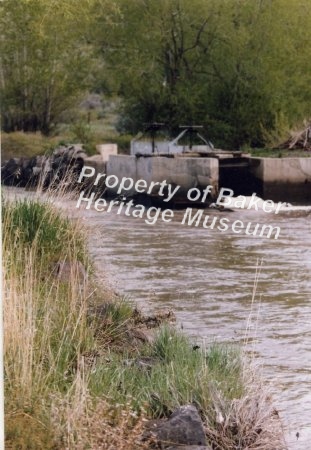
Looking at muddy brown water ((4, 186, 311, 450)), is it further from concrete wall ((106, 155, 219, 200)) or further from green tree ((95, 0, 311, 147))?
green tree ((95, 0, 311, 147))

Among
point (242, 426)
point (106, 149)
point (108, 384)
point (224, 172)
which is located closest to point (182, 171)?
point (224, 172)

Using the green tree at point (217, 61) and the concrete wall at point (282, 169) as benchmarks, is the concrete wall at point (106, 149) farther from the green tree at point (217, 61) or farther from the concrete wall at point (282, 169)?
the concrete wall at point (282, 169)

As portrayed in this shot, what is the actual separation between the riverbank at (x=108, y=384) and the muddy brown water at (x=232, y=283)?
0.70 m

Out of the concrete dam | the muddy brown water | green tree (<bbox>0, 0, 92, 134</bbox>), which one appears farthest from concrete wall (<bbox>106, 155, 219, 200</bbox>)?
green tree (<bbox>0, 0, 92, 134</bbox>)

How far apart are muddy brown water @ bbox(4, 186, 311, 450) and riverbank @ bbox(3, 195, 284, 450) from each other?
0.70 meters

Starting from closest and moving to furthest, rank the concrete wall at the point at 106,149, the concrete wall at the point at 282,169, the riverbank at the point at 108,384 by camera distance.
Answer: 1. the riverbank at the point at 108,384
2. the concrete wall at the point at 282,169
3. the concrete wall at the point at 106,149

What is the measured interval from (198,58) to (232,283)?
2301 centimetres

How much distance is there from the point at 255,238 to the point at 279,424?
13393 mm

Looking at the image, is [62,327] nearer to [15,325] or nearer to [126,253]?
[15,325]

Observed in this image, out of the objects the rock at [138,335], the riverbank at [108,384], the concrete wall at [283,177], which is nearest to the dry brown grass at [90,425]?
the riverbank at [108,384]

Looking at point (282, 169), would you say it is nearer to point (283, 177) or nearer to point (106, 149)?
point (283, 177)

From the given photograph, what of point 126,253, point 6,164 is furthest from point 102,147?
point 126,253

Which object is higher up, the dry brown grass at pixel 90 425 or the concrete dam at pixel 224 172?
the dry brown grass at pixel 90 425

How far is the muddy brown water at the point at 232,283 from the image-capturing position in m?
9.40
